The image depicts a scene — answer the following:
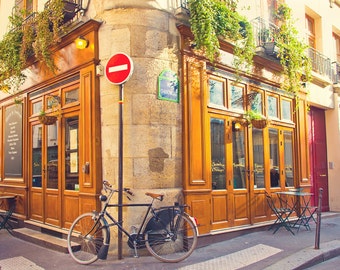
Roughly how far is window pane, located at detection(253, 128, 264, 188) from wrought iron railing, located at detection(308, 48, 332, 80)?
3.78 metres

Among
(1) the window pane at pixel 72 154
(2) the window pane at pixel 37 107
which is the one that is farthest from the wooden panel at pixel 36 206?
(2) the window pane at pixel 37 107

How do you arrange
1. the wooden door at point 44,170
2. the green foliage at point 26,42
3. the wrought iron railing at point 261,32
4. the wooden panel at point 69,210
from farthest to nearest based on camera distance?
the wrought iron railing at point 261,32 < the wooden door at point 44,170 < the green foliage at point 26,42 < the wooden panel at point 69,210

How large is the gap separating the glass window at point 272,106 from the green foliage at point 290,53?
0.41m

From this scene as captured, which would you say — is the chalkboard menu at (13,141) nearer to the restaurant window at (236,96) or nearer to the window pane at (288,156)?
the restaurant window at (236,96)

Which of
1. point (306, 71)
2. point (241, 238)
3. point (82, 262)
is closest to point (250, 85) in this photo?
point (306, 71)

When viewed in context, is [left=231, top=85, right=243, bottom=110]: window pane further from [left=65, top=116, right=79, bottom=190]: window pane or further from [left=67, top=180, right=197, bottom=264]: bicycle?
[left=65, top=116, right=79, bottom=190]: window pane

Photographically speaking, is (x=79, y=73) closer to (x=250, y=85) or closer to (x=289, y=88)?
(x=250, y=85)

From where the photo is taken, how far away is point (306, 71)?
31.7 feet

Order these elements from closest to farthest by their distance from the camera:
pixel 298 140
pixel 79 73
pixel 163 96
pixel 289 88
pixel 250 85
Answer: pixel 163 96, pixel 79 73, pixel 250 85, pixel 289 88, pixel 298 140

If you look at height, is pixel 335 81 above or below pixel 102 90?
above

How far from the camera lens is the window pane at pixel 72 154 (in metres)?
7.26

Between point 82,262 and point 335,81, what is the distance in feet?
32.7

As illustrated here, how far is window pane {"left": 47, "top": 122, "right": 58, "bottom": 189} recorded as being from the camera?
25.9 feet

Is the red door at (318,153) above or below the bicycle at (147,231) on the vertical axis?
above
